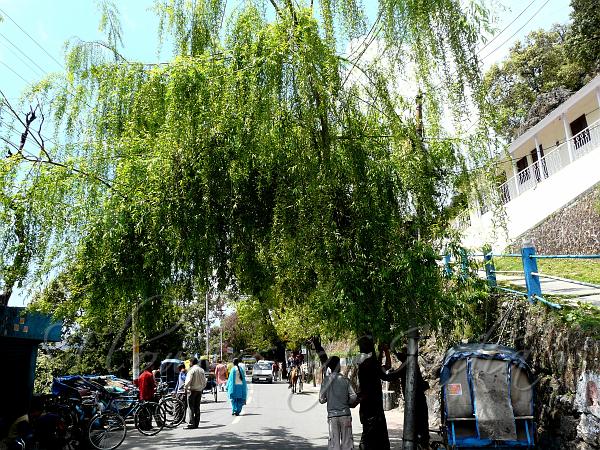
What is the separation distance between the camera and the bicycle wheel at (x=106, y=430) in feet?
36.9

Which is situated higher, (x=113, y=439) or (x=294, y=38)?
(x=294, y=38)

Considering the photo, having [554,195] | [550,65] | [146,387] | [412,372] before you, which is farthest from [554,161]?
[550,65]

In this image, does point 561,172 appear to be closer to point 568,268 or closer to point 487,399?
point 568,268

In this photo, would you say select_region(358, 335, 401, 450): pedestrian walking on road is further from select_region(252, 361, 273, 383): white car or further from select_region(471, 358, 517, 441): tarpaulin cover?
select_region(252, 361, 273, 383): white car

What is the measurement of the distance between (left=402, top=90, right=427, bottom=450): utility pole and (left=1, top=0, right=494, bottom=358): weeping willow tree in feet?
0.23

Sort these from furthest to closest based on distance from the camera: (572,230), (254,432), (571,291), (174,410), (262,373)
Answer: (262,373) < (572,230) < (174,410) < (254,432) < (571,291)

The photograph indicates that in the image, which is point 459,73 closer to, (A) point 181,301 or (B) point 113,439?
(A) point 181,301

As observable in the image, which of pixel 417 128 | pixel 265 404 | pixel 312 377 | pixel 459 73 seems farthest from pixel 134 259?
pixel 312 377

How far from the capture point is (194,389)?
13945 mm

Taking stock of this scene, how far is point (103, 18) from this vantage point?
31.0ft

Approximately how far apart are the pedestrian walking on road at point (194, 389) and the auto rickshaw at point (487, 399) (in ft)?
23.7

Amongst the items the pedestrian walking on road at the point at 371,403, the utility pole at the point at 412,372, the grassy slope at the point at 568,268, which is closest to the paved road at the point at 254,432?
the pedestrian walking on road at the point at 371,403

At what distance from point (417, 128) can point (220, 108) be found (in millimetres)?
3189

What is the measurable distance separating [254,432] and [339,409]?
5.72 meters
